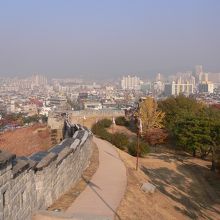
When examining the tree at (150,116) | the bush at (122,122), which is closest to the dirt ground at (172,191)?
the tree at (150,116)

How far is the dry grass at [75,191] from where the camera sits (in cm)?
1162

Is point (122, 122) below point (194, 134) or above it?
below

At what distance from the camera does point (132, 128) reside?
45.2 m

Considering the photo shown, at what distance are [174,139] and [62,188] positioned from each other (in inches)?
923

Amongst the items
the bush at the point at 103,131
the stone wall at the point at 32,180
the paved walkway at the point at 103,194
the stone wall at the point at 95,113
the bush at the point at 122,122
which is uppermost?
the stone wall at the point at 32,180

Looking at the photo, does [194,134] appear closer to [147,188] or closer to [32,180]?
[147,188]

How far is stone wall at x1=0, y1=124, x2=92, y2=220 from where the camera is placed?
814cm

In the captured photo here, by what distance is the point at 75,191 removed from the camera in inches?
530

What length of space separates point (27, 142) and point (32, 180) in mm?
25520

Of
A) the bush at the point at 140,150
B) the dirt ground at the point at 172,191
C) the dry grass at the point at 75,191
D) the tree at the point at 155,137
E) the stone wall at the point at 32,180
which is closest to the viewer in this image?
the stone wall at the point at 32,180

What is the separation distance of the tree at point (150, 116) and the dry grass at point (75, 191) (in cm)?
2098

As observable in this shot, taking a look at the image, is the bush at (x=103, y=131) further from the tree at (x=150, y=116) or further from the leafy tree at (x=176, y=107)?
the leafy tree at (x=176, y=107)

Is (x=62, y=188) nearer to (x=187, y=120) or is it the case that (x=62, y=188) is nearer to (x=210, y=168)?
(x=210, y=168)

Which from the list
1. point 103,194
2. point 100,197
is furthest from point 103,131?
point 100,197
